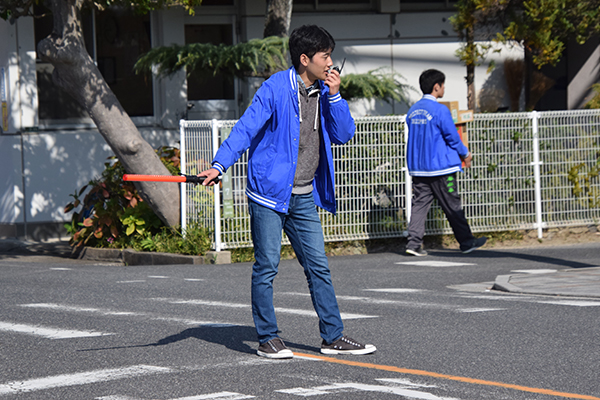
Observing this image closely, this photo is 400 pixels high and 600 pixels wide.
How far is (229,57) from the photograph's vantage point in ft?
39.9

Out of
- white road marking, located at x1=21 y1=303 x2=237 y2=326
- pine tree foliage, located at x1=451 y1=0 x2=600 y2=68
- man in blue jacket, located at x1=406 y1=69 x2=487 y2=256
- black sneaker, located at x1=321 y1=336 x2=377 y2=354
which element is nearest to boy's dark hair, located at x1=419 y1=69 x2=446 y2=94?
man in blue jacket, located at x1=406 y1=69 x2=487 y2=256

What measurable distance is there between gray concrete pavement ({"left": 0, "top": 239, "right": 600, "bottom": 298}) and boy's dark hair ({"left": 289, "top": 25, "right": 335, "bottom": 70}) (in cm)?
378

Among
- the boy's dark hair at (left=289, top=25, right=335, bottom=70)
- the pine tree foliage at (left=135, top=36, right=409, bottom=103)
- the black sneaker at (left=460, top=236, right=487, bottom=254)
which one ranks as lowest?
the black sneaker at (left=460, top=236, right=487, bottom=254)

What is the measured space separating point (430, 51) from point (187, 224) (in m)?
7.28

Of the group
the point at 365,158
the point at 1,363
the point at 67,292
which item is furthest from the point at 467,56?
the point at 1,363

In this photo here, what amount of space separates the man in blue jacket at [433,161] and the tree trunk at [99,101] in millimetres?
2975

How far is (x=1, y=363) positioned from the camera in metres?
5.35

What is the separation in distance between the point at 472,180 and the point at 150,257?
14.2ft

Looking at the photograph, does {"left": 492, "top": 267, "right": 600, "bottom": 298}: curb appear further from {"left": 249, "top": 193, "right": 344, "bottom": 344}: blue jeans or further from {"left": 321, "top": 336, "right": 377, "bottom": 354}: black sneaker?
{"left": 249, "top": 193, "right": 344, "bottom": 344}: blue jeans

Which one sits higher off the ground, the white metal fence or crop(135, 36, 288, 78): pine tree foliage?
crop(135, 36, 288, 78): pine tree foliage

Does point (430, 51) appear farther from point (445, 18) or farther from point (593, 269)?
point (593, 269)

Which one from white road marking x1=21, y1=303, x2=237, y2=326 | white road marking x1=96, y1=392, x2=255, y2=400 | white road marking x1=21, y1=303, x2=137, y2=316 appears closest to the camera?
white road marking x1=96, y1=392, x2=255, y2=400

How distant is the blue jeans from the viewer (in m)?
5.39

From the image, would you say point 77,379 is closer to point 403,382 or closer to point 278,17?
point 403,382
